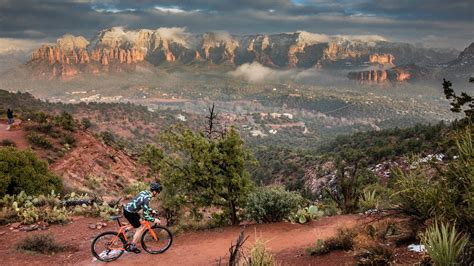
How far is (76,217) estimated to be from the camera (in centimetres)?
1520

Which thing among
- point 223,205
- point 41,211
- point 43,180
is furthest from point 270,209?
point 43,180

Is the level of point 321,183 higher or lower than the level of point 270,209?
lower

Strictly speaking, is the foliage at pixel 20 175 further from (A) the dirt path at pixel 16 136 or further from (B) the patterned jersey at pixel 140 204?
(A) the dirt path at pixel 16 136

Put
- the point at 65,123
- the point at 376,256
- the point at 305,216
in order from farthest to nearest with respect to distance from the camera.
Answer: the point at 65,123 < the point at 305,216 < the point at 376,256

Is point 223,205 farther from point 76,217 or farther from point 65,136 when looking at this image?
point 65,136

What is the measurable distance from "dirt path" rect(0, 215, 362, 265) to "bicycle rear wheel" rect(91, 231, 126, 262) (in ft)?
0.64

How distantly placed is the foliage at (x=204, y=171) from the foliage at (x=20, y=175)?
712cm

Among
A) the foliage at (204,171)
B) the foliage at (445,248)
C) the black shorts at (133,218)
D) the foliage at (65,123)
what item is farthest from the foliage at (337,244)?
the foliage at (65,123)

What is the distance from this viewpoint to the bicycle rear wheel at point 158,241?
34.8ft

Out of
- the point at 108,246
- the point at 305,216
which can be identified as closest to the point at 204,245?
the point at 108,246

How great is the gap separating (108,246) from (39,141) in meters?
24.3

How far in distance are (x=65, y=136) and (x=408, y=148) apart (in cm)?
3571

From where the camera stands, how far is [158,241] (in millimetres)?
11328

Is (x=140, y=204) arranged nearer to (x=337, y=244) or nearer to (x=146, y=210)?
(x=146, y=210)
